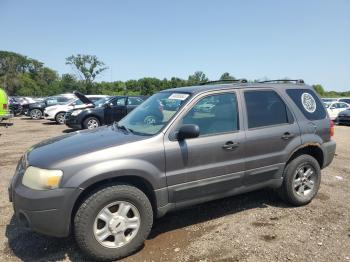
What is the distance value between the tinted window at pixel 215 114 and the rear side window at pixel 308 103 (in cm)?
117

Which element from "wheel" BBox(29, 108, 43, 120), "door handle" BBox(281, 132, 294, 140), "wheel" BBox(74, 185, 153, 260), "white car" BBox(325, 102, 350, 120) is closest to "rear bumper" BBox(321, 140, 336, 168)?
"door handle" BBox(281, 132, 294, 140)

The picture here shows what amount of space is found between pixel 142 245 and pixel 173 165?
0.99m

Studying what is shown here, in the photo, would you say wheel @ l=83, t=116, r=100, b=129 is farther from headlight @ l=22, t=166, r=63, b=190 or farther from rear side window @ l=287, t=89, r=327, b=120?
headlight @ l=22, t=166, r=63, b=190

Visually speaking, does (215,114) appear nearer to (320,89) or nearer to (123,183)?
(123,183)

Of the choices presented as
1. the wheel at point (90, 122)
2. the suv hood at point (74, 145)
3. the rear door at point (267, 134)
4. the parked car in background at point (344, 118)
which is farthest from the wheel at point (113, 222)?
the parked car in background at point (344, 118)

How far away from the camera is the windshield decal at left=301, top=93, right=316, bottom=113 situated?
5246 mm

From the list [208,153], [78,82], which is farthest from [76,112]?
[78,82]

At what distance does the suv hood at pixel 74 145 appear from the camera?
11.8 ft

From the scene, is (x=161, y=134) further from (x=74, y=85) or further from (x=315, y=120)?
(x=74, y=85)

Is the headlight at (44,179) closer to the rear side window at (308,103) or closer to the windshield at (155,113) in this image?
the windshield at (155,113)

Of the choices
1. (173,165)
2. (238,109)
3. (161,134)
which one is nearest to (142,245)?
(173,165)

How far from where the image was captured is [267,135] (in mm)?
4680

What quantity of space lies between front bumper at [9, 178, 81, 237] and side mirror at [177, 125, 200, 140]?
1.28 meters

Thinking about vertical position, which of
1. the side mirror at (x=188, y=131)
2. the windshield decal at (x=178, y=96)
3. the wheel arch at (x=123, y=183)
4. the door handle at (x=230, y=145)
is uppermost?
the windshield decal at (x=178, y=96)
